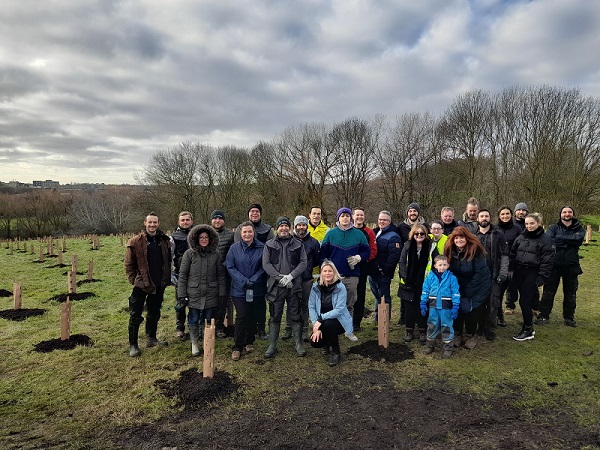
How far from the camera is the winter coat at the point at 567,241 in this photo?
645 centimetres

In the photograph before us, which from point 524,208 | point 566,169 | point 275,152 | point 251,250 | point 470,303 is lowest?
point 470,303

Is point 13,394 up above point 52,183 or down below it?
below

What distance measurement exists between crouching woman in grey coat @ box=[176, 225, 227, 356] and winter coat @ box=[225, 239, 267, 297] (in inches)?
8.5

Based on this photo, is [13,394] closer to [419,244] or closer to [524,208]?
[419,244]

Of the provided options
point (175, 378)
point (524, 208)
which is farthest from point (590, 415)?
point (175, 378)

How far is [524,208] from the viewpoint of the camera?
23.0ft

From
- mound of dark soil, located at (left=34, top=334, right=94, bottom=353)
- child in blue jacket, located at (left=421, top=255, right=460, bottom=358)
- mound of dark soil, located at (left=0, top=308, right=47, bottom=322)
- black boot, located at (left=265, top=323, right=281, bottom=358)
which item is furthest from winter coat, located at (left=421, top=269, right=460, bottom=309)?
mound of dark soil, located at (left=0, top=308, right=47, bottom=322)

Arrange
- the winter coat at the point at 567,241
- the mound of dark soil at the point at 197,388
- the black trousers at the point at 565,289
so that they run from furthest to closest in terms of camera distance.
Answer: the black trousers at the point at 565,289 < the winter coat at the point at 567,241 < the mound of dark soil at the point at 197,388

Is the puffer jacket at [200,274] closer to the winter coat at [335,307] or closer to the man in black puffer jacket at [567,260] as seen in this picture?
the winter coat at [335,307]

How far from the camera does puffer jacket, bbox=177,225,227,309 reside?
5.45 meters

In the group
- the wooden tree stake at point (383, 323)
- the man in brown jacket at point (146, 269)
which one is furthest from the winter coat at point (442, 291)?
the man in brown jacket at point (146, 269)

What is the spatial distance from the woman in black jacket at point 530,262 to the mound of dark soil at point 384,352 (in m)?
2.07

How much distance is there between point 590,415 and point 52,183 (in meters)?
120

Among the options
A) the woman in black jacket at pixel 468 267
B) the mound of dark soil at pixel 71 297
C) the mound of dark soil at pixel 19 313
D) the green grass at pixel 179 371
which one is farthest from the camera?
the mound of dark soil at pixel 71 297
